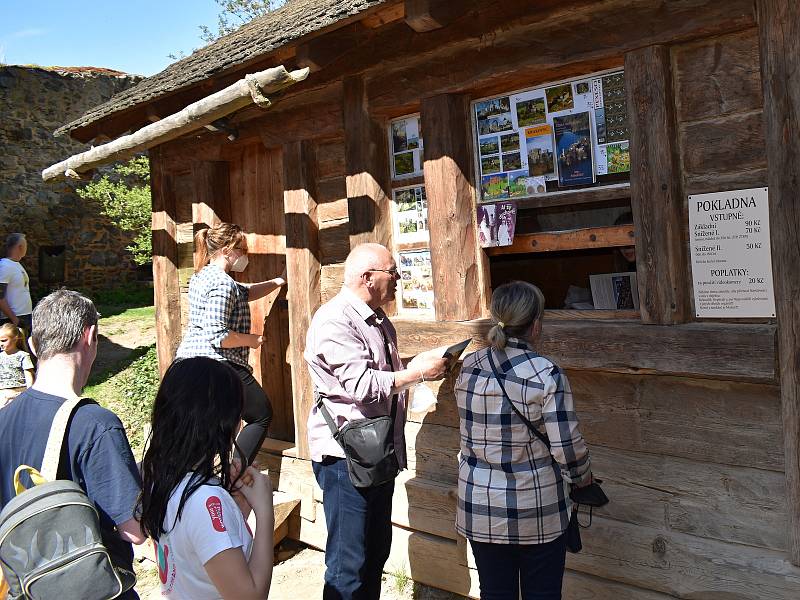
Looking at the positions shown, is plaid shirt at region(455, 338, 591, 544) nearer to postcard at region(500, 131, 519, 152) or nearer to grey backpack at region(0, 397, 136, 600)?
grey backpack at region(0, 397, 136, 600)

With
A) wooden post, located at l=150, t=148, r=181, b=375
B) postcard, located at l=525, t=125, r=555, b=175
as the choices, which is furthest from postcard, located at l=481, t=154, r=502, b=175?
wooden post, located at l=150, t=148, r=181, b=375

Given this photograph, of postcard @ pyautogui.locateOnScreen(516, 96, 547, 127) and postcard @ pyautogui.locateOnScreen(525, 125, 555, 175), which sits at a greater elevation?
postcard @ pyautogui.locateOnScreen(516, 96, 547, 127)

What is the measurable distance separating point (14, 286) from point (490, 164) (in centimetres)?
612

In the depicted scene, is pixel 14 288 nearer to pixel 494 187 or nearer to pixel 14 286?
pixel 14 286

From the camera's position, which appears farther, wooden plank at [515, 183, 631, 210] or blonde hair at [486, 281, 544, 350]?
wooden plank at [515, 183, 631, 210]

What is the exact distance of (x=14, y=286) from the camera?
804 centimetres

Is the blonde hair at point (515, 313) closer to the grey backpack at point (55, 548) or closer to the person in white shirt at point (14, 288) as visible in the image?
the grey backpack at point (55, 548)

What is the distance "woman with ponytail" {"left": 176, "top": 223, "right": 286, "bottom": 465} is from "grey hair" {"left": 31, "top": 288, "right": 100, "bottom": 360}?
2124mm

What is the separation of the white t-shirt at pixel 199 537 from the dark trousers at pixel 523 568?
4.16ft

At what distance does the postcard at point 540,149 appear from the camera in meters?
3.94

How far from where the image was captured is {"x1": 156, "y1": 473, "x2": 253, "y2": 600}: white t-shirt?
1.96 metres

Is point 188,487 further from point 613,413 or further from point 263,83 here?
point 263,83

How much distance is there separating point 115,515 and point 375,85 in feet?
10.6

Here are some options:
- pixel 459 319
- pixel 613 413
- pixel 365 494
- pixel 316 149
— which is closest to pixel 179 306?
pixel 316 149
